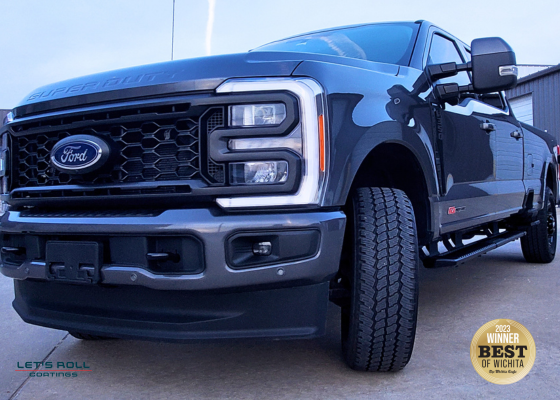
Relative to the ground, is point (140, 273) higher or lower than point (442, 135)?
lower

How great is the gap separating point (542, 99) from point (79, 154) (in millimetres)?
16595

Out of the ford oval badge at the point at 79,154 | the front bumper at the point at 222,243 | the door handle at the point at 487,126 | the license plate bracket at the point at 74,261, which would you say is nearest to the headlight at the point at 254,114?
the front bumper at the point at 222,243

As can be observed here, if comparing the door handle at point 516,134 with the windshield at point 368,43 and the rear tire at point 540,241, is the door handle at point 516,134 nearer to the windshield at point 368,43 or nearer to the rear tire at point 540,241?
the rear tire at point 540,241

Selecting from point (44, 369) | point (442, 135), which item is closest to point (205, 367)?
point (44, 369)

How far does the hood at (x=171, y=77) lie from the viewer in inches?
70.4

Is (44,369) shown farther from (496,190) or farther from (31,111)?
(496,190)

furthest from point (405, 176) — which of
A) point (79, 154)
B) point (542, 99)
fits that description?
point (542, 99)

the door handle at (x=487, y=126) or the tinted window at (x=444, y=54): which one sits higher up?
the tinted window at (x=444, y=54)

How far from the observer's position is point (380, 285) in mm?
1934

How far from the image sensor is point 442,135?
8.80 feet

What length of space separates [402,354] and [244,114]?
110 cm

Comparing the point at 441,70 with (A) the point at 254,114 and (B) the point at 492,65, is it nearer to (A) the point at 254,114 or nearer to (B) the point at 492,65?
(B) the point at 492,65

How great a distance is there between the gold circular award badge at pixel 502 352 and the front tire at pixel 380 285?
0.39 metres

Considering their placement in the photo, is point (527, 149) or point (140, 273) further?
point (527, 149)
